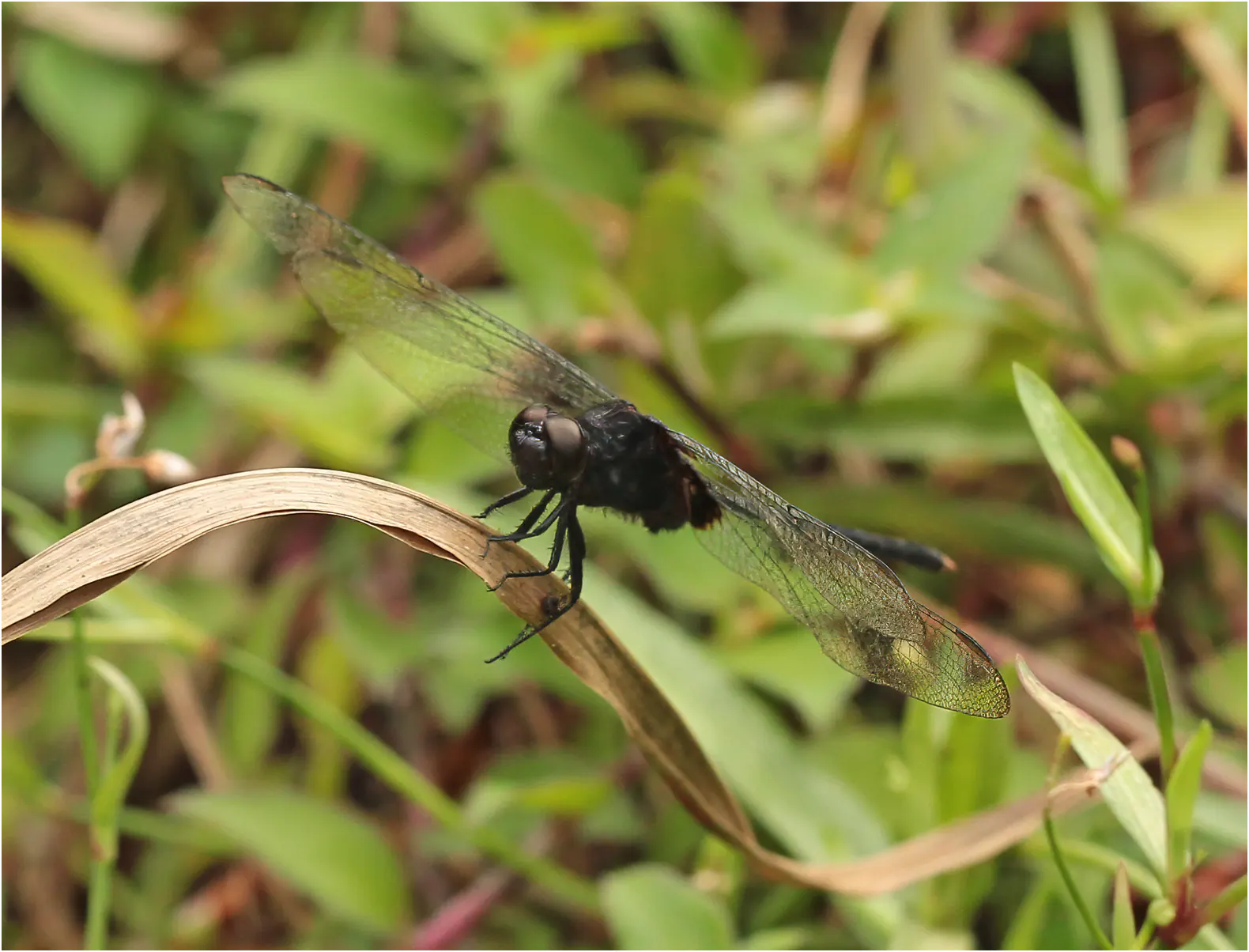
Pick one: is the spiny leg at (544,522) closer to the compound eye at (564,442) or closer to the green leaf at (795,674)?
the compound eye at (564,442)

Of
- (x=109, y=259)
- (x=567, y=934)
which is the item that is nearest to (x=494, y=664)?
(x=567, y=934)

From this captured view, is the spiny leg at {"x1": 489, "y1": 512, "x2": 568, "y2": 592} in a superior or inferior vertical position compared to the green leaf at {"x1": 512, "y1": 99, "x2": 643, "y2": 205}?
inferior

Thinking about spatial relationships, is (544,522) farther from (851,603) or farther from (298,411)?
(298,411)

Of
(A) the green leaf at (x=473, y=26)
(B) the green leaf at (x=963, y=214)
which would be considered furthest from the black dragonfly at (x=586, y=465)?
(A) the green leaf at (x=473, y=26)

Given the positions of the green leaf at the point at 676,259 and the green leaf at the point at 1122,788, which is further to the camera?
the green leaf at the point at 676,259

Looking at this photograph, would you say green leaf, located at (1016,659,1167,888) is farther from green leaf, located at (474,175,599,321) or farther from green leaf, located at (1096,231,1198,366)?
green leaf, located at (474,175,599,321)

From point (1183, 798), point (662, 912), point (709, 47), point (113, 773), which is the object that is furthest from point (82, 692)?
point (709, 47)

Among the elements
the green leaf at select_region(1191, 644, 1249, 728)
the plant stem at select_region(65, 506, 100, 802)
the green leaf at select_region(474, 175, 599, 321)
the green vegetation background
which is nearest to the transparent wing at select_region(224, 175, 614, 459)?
the green vegetation background
